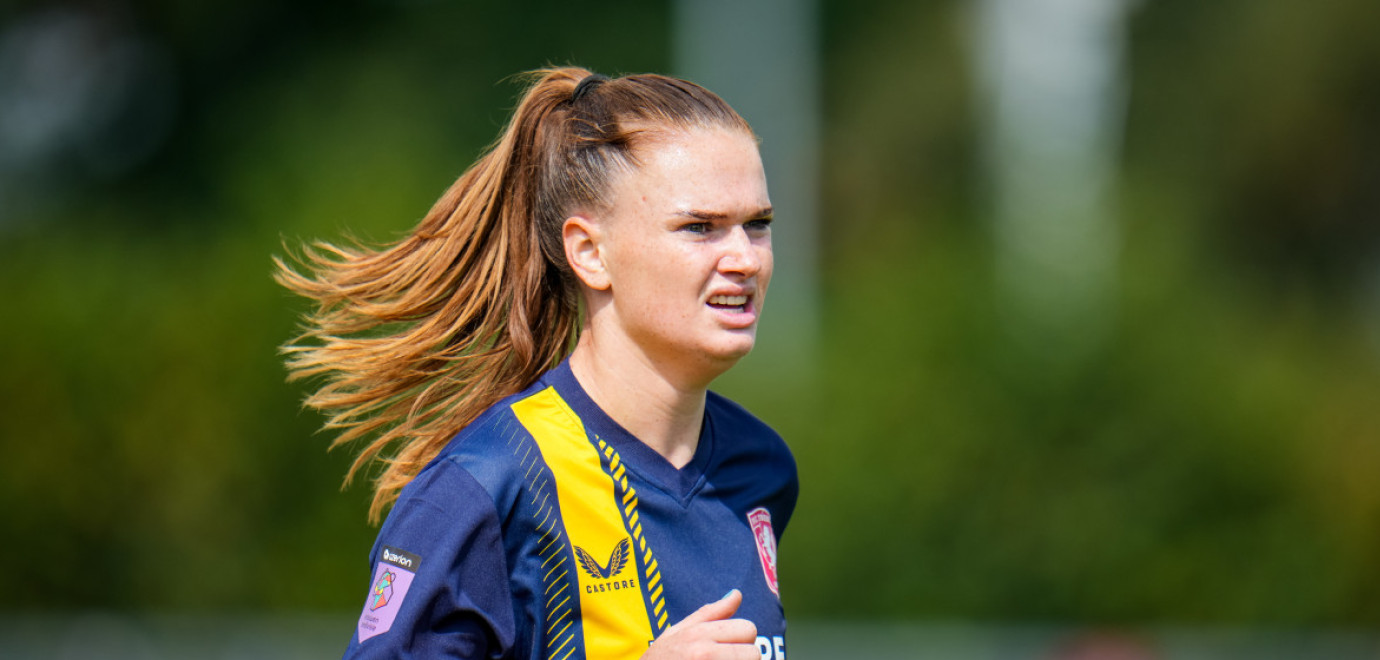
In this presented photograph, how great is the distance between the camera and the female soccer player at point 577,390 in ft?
8.42

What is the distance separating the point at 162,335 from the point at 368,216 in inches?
62.8

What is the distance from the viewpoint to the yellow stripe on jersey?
2.64 metres

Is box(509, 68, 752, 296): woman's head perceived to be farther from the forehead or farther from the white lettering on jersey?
the white lettering on jersey

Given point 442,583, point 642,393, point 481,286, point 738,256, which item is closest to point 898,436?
point 481,286

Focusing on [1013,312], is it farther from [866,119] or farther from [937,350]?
[866,119]

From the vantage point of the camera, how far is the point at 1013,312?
9961mm

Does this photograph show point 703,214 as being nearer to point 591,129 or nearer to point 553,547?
point 591,129

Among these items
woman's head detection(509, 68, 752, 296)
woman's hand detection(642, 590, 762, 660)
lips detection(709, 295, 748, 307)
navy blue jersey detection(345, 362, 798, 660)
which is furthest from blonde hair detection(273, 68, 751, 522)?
woman's hand detection(642, 590, 762, 660)

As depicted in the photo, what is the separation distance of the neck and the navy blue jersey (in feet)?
0.12

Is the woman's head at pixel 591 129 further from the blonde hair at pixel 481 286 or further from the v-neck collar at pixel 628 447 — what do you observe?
the v-neck collar at pixel 628 447

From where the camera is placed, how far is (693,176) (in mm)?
2787

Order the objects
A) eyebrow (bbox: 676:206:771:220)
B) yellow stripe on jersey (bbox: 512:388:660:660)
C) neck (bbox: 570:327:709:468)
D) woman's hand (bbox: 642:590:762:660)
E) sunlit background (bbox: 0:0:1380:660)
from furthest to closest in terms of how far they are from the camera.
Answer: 1. sunlit background (bbox: 0:0:1380:660)
2. neck (bbox: 570:327:709:468)
3. eyebrow (bbox: 676:206:771:220)
4. yellow stripe on jersey (bbox: 512:388:660:660)
5. woman's hand (bbox: 642:590:762:660)

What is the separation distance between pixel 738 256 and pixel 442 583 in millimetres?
829

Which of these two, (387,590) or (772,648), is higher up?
(387,590)
